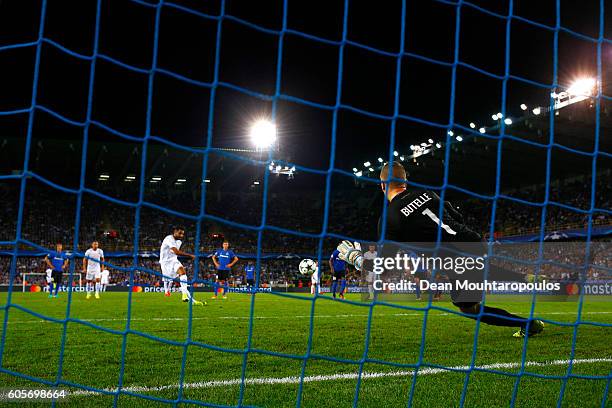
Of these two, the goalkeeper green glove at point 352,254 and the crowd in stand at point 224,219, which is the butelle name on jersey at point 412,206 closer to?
the goalkeeper green glove at point 352,254

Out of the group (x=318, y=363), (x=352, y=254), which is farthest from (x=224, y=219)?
(x=318, y=363)

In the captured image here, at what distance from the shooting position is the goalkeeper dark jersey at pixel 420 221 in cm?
516

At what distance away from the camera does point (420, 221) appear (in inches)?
204

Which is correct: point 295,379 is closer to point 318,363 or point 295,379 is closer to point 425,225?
point 318,363

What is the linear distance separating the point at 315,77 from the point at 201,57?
3.85m

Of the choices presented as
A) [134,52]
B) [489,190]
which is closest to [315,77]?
[134,52]

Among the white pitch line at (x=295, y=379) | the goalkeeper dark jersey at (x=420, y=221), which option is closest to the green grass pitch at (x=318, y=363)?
the white pitch line at (x=295, y=379)

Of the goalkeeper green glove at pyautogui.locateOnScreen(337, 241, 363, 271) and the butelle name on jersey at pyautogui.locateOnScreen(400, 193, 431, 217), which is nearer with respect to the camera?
the butelle name on jersey at pyautogui.locateOnScreen(400, 193, 431, 217)

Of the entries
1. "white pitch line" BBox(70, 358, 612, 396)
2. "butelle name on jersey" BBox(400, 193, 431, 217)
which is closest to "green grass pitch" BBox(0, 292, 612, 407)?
"white pitch line" BBox(70, 358, 612, 396)

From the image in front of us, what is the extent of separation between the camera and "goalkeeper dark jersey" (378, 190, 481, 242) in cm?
516

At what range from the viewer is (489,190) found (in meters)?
33.5

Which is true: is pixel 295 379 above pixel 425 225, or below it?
below

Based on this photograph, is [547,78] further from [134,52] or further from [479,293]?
[479,293]

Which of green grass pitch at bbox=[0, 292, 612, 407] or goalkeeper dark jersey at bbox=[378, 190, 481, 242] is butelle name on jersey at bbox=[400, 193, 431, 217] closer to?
goalkeeper dark jersey at bbox=[378, 190, 481, 242]
